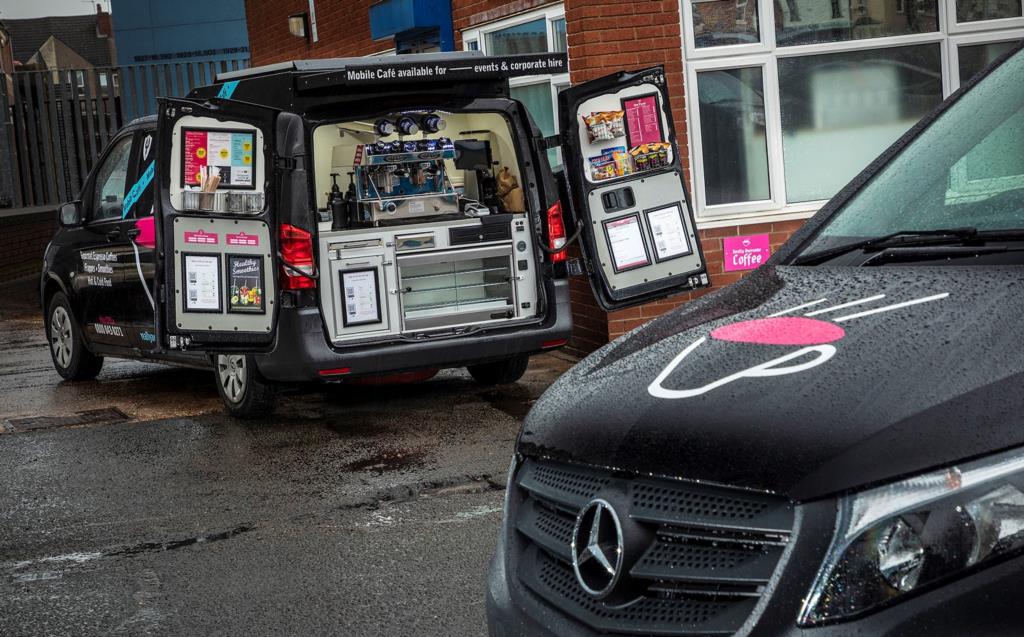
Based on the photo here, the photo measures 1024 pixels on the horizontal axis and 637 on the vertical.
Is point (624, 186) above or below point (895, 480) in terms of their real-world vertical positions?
above

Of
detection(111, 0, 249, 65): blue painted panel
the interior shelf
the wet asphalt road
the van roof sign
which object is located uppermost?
detection(111, 0, 249, 65): blue painted panel

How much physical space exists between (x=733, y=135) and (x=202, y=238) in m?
4.48

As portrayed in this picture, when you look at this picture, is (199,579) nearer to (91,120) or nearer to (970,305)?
(970,305)

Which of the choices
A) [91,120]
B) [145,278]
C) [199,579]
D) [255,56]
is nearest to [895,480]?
[199,579]

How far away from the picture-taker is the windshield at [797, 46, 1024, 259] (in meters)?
3.17

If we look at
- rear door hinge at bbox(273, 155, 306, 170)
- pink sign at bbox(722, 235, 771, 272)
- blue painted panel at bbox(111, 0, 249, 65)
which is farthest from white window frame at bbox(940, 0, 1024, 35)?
blue painted panel at bbox(111, 0, 249, 65)

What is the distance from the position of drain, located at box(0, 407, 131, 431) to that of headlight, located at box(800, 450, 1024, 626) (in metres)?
7.74

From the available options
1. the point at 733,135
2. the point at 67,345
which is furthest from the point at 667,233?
the point at 67,345

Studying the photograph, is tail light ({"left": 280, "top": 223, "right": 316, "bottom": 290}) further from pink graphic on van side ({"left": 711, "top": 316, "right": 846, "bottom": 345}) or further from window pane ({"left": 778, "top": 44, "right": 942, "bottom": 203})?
pink graphic on van side ({"left": 711, "top": 316, "right": 846, "bottom": 345})

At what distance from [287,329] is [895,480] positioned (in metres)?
6.16

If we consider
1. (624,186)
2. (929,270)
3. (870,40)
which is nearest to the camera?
(929,270)

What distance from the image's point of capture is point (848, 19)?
408 inches

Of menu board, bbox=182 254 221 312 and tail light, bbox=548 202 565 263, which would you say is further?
tail light, bbox=548 202 565 263

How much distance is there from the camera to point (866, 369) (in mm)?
2324
